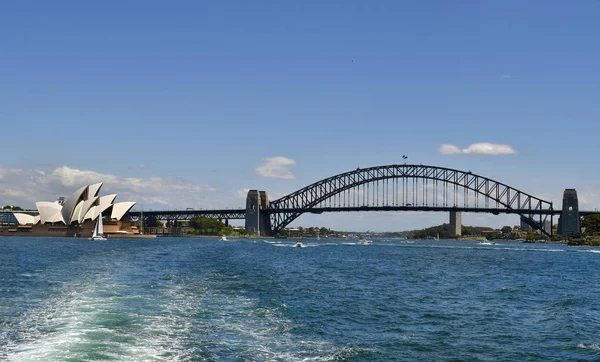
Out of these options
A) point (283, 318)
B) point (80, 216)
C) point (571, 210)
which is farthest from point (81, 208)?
point (283, 318)

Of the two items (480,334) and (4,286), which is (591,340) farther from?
(4,286)

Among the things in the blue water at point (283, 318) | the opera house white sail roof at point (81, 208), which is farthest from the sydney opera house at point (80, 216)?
the blue water at point (283, 318)

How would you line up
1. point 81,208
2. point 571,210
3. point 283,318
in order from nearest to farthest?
point 283,318
point 81,208
point 571,210

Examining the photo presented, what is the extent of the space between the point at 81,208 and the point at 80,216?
92.9 inches

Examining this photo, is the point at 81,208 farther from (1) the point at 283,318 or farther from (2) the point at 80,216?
(1) the point at 283,318

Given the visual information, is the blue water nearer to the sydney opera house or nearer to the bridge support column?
the sydney opera house

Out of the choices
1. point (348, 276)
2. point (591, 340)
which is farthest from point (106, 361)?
point (348, 276)

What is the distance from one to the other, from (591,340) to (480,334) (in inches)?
160

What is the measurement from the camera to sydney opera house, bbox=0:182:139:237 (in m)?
169

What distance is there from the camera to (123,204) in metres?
188

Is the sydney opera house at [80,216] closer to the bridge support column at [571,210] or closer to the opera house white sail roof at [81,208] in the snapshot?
the opera house white sail roof at [81,208]

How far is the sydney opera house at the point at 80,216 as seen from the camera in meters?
169

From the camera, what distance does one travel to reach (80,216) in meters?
171

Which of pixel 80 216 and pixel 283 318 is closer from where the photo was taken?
pixel 283 318
